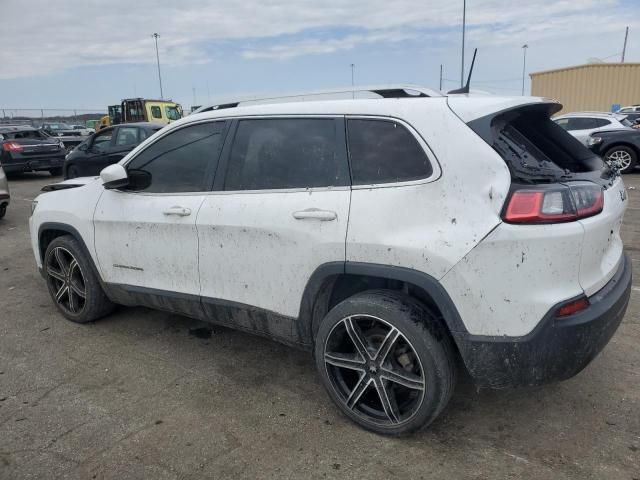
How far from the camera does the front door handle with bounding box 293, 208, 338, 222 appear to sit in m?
2.72

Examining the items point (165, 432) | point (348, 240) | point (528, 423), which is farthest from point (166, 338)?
point (528, 423)

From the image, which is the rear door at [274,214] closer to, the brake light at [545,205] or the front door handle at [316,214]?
the front door handle at [316,214]

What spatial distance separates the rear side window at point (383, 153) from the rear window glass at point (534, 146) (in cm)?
29


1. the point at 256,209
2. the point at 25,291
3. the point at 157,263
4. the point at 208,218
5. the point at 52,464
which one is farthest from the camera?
the point at 25,291

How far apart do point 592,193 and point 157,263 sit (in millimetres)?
2620

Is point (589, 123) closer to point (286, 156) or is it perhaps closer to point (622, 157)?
point (622, 157)

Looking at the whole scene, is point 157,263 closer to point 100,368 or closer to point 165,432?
point 100,368

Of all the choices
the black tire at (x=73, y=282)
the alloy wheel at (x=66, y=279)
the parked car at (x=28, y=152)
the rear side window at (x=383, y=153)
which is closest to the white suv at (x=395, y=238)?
the rear side window at (x=383, y=153)

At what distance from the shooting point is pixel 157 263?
11.8 feet

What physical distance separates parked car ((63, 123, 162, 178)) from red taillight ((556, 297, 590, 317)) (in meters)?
9.67

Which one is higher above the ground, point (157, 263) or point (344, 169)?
point (344, 169)

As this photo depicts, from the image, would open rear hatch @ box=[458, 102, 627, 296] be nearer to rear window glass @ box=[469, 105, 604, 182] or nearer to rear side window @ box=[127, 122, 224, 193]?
rear window glass @ box=[469, 105, 604, 182]

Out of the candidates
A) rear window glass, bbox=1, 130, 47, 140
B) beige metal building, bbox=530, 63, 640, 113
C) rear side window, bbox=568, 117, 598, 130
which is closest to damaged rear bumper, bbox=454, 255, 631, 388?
rear side window, bbox=568, 117, 598, 130

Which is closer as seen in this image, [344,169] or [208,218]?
[344,169]
